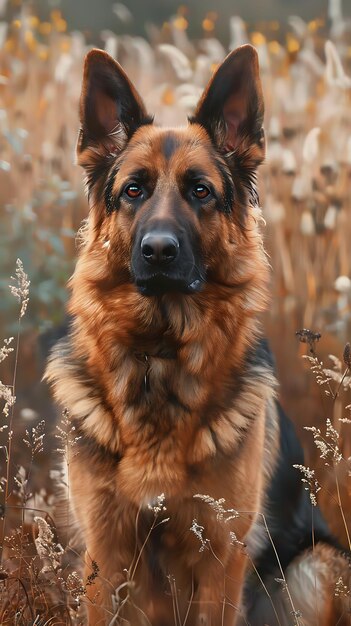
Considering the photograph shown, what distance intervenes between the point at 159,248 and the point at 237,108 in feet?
2.71

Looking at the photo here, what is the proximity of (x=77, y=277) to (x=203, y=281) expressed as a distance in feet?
1.84

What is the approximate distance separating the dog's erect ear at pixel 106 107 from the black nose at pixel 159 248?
66cm

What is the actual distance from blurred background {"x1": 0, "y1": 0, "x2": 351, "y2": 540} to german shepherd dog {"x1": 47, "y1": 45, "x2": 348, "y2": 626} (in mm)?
603

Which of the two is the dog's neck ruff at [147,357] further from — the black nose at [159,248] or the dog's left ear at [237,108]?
the dog's left ear at [237,108]

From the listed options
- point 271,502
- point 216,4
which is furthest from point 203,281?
point 216,4

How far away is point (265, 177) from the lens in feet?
12.5

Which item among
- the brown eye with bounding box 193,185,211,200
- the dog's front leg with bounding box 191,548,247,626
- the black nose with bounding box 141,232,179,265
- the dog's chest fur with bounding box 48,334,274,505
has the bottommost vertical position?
the dog's front leg with bounding box 191,548,247,626

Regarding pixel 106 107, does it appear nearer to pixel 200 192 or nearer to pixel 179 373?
pixel 200 192

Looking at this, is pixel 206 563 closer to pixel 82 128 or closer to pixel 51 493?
pixel 51 493

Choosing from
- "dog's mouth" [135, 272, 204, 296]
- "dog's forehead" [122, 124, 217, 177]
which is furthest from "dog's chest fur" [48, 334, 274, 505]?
"dog's forehead" [122, 124, 217, 177]

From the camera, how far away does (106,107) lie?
119 inches

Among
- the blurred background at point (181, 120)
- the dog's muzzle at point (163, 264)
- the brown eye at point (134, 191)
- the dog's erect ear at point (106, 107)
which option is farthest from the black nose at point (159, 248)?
the blurred background at point (181, 120)

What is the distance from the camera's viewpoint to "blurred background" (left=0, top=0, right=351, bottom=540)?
3666mm

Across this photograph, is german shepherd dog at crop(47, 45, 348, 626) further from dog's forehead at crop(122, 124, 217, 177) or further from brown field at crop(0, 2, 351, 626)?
brown field at crop(0, 2, 351, 626)
